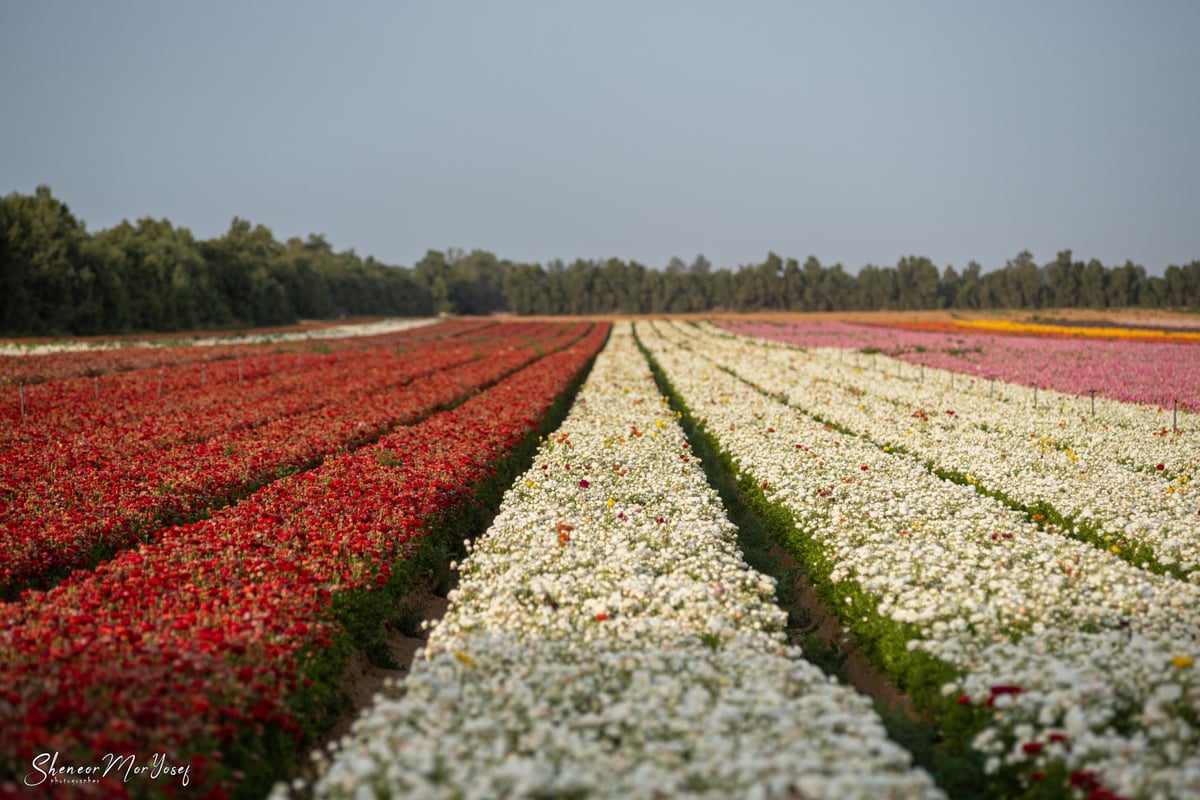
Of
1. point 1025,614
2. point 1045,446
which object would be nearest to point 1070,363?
point 1045,446

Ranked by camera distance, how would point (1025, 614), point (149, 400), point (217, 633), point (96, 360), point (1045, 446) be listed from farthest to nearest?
point (96, 360), point (149, 400), point (1045, 446), point (1025, 614), point (217, 633)

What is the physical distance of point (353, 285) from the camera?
132m

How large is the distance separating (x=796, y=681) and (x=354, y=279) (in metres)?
133

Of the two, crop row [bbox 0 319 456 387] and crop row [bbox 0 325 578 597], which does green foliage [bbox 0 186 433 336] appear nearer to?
crop row [bbox 0 319 456 387]

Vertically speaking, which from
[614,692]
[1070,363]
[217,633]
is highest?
[1070,363]

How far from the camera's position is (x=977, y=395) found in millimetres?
26125

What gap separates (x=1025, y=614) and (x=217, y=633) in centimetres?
709

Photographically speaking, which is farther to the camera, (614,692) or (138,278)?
(138,278)

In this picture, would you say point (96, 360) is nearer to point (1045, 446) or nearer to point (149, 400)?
point (149, 400)

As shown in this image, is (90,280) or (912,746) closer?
(912,746)

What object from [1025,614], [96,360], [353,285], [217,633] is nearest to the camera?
[217,633]

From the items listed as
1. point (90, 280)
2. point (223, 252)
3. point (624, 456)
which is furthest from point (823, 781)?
point (223, 252)

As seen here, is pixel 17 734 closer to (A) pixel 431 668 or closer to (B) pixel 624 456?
(A) pixel 431 668

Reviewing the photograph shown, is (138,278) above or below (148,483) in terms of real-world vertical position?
above
